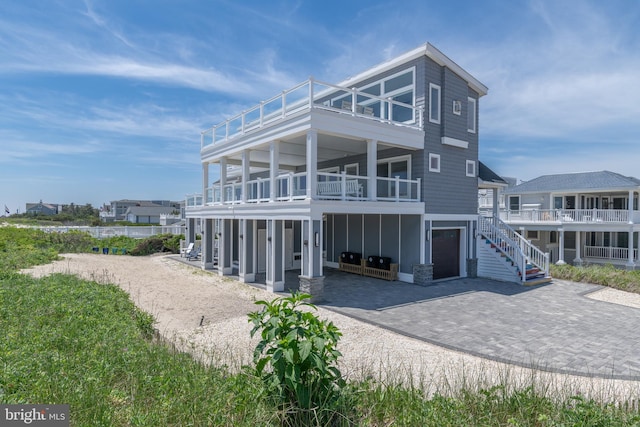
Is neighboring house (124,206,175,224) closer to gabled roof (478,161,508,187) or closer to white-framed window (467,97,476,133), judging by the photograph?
gabled roof (478,161,508,187)

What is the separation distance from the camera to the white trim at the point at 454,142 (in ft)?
50.4

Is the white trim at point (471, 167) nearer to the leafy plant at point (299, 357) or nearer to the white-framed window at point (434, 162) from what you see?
the white-framed window at point (434, 162)

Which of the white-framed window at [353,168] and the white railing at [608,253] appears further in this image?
the white railing at [608,253]

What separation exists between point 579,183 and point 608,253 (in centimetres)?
541

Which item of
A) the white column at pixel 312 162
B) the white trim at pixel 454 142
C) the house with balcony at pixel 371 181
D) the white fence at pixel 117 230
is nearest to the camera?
the white column at pixel 312 162

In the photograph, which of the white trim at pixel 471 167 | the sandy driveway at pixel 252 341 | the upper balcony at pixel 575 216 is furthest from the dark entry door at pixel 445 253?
the upper balcony at pixel 575 216

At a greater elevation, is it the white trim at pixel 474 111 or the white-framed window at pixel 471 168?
the white trim at pixel 474 111

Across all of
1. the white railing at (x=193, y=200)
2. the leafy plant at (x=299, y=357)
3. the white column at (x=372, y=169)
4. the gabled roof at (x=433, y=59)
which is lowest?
the leafy plant at (x=299, y=357)

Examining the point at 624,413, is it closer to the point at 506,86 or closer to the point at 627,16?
the point at 627,16

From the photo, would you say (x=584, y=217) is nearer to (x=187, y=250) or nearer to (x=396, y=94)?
(x=396, y=94)

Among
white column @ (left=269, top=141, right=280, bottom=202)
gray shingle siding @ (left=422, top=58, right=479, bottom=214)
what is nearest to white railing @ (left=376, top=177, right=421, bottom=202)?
gray shingle siding @ (left=422, top=58, right=479, bottom=214)

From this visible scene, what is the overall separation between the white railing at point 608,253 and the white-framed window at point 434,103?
19246mm

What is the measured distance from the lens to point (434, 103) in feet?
49.9

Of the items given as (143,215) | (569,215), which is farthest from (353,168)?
(143,215)
